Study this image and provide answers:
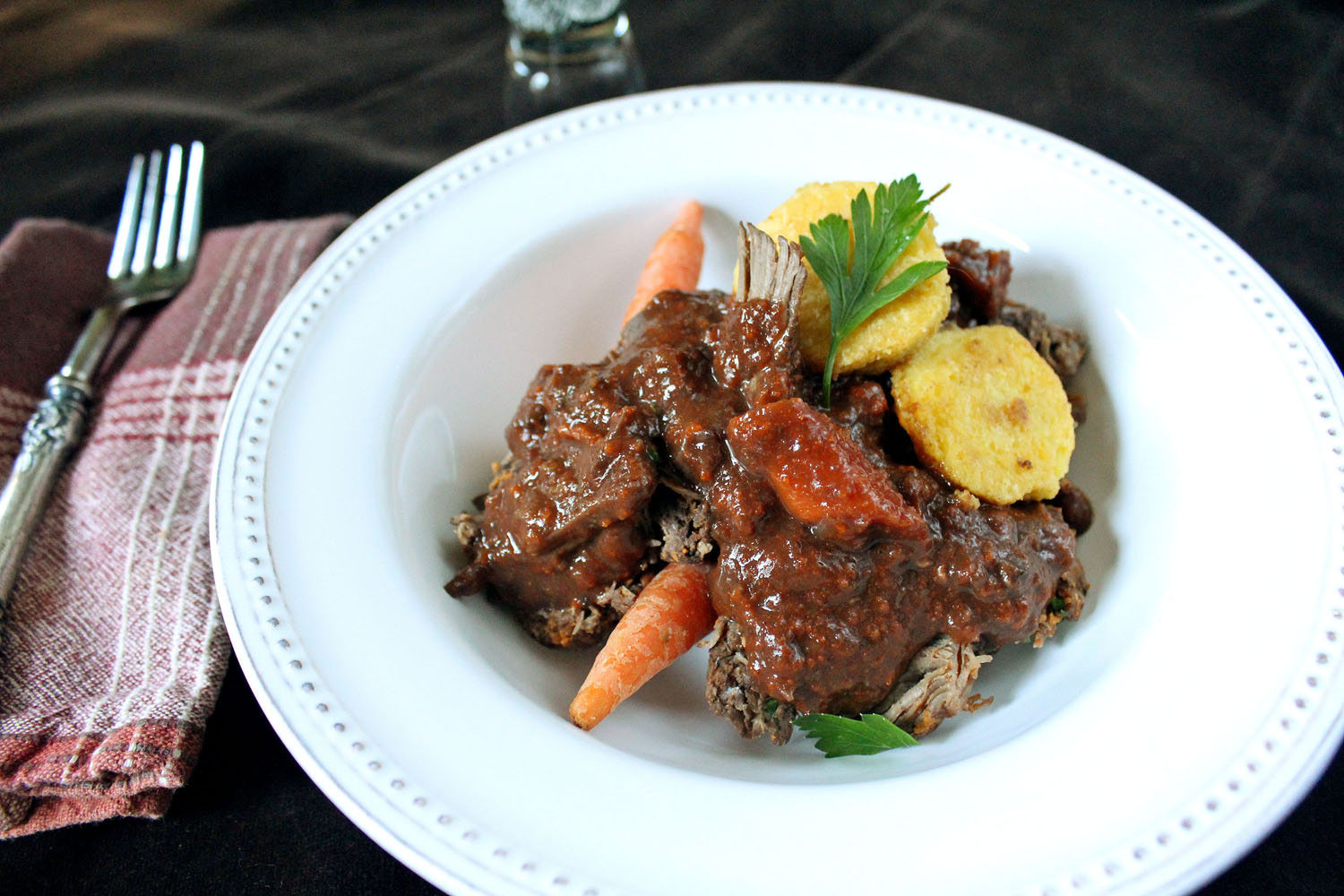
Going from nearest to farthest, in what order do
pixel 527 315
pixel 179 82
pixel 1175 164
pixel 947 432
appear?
pixel 947 432, pixel 527 315, pixel 1175 164, pixel 179 82

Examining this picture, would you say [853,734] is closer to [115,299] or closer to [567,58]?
[115,299]

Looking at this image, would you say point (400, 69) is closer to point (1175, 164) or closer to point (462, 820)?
point (1175, 164)

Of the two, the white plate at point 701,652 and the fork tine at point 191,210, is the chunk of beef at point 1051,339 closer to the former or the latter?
the white plate at point 701,652

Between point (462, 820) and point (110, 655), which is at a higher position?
point (462, 820)

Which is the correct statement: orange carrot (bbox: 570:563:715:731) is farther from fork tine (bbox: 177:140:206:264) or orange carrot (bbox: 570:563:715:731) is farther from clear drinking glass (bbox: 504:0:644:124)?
clear drinking glass (bbox: 504:0:644:124)

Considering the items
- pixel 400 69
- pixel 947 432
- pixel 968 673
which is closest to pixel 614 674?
pixel 968 673

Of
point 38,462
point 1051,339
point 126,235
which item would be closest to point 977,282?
point 1051,339

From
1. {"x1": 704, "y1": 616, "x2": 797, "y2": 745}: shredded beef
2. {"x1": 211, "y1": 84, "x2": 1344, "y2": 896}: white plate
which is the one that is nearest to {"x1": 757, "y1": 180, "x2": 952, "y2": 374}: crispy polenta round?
{"x1": 211, "y1": 84, "x2": 1344, "y2": 896}: white plate
